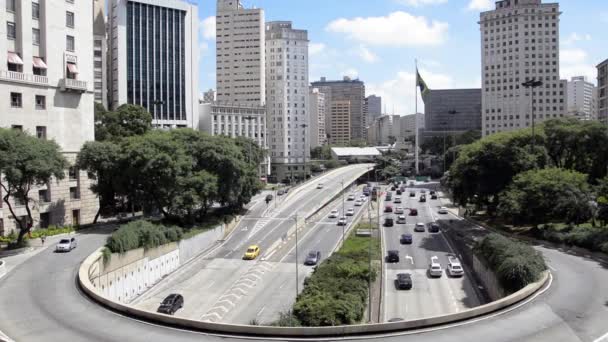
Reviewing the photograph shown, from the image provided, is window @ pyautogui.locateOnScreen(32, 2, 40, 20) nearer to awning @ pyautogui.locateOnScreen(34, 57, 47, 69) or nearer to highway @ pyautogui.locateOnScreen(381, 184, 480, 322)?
awning @ pyautogui.locateOnScreen(34, 57, 47, 69)

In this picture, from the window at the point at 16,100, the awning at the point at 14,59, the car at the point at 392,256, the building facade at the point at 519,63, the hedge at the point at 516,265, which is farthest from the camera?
the building facade at the point at 519,63

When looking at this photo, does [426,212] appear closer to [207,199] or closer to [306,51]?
[207,199]

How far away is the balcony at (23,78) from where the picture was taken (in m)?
53.2

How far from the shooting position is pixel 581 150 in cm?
7106

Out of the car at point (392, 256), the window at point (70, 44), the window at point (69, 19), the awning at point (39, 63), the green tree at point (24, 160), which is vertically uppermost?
the window at point (69, 19)

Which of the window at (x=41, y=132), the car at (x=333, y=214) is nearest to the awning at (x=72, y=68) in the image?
the window at (x=41, y=132)

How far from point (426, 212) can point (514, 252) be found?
53565 mm

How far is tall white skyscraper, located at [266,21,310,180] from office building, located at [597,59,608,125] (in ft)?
299

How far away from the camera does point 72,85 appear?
59.7 meters

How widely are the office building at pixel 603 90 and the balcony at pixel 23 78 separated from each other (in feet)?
311

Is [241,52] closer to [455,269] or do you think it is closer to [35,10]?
[35,10]

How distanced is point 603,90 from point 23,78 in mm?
102265

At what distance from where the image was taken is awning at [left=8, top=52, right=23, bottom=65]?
54656 millimetres

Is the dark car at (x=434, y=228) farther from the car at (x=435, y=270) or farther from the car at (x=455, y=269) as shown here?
the car at (x=435, y=270)
